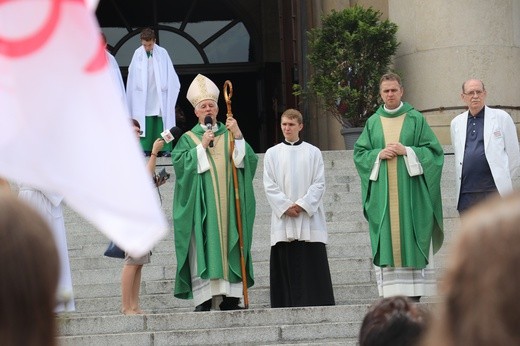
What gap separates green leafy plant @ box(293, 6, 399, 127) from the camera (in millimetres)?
15453

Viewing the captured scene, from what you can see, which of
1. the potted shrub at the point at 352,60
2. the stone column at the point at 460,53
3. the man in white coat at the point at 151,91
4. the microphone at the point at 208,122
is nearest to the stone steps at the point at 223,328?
the microphone at the point at 208,122

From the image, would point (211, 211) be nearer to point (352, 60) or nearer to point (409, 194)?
point (409, 194)

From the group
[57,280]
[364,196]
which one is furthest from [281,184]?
[57,280]

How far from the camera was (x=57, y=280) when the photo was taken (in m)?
1.86

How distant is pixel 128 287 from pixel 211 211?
43.2 inches

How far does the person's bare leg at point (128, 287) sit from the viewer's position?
9742 millimetres

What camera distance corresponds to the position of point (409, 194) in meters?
10.4

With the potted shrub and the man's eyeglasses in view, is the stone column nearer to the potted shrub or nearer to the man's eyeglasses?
the potted shrub

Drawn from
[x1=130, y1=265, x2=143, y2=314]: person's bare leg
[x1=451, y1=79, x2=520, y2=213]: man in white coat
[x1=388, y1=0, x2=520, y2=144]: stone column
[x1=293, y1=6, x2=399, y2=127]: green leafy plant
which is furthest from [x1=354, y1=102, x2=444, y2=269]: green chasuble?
[x1=388, y1=0, x2=520, y2=144]: stone column

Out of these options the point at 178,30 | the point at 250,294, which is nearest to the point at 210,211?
the point at 250,294

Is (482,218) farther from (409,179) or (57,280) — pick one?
(409,179)

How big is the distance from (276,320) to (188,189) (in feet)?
5.45

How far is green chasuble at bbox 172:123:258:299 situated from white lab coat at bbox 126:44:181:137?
5.43 m

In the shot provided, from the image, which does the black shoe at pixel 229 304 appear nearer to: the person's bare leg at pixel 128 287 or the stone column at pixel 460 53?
the person's bare leg at pixel 128 287
